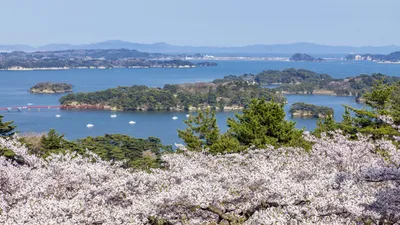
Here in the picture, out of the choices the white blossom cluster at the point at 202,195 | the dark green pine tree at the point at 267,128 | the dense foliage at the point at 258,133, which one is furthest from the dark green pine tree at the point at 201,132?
the white blossom cluster at the point at 202,195

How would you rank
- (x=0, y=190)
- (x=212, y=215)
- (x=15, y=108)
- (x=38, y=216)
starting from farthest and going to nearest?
(x=15, y=108) → (x=0, y=190) → (x=212, y=215) → (x=38, y=216)

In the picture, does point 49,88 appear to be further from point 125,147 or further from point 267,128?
point 267,128

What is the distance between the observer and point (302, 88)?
71.2m

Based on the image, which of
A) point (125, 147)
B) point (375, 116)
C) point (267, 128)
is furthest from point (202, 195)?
point (125, 147)

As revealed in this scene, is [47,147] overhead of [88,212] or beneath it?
beneath

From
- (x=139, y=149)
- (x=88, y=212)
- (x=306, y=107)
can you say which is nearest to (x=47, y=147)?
(x=139, y=149)

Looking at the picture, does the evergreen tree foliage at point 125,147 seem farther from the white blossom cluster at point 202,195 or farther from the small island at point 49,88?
the small island at point 49,88

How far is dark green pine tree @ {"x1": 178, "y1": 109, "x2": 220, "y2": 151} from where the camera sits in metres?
15.3

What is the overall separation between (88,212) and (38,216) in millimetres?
577

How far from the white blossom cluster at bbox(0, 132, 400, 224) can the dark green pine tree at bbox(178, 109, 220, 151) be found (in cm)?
793

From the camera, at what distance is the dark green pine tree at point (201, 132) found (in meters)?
15.3

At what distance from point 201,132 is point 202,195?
11.0 meters

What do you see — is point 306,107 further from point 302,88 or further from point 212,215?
point 212,215

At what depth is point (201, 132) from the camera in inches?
647
